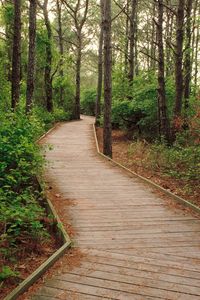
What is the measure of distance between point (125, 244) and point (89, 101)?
124 feet

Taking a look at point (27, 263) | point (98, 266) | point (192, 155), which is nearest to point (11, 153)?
point (27, 263)

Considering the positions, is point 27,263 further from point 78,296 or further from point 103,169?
point 103,169

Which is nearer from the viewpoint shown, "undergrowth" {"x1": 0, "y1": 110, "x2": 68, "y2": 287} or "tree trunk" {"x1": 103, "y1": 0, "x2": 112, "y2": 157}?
"undergrowth" {"x1": 0, "y1": 110, "x2": 68, "y2": 287}

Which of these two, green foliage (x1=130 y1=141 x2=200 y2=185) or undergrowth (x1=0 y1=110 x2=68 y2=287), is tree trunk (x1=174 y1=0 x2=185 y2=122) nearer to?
green foliage (x1=130 y1=141 x2=200 y2=185)

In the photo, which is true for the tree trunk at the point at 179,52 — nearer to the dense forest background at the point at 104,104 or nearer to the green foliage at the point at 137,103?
the dense forest background at the point at 104,104

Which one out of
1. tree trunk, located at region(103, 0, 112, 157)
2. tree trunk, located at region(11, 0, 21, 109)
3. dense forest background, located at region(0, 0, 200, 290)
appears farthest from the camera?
tree trunk, located at region(11, 0, 21, 109)

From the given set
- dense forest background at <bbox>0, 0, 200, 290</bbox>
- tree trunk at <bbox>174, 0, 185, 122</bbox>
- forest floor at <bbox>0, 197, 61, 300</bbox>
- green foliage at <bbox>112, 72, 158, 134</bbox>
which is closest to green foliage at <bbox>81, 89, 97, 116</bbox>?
dense forest background at <bbox>0, 0, 200, 290</bbox>

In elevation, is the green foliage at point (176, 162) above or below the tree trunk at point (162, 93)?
below

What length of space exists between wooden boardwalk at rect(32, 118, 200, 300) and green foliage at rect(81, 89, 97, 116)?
31.3 metres

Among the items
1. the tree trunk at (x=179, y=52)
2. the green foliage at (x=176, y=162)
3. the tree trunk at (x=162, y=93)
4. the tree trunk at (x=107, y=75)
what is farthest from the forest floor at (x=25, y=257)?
the tree trunk at (x=162, y=93)

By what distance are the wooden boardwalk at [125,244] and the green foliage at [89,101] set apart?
31.3 m

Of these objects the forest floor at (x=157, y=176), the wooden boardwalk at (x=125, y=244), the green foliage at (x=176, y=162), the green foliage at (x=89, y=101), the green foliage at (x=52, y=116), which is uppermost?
the green foliage at (x=89, y=101)

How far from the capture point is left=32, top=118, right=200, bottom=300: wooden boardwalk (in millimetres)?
4785

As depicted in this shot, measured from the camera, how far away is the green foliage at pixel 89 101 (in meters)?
42.1
